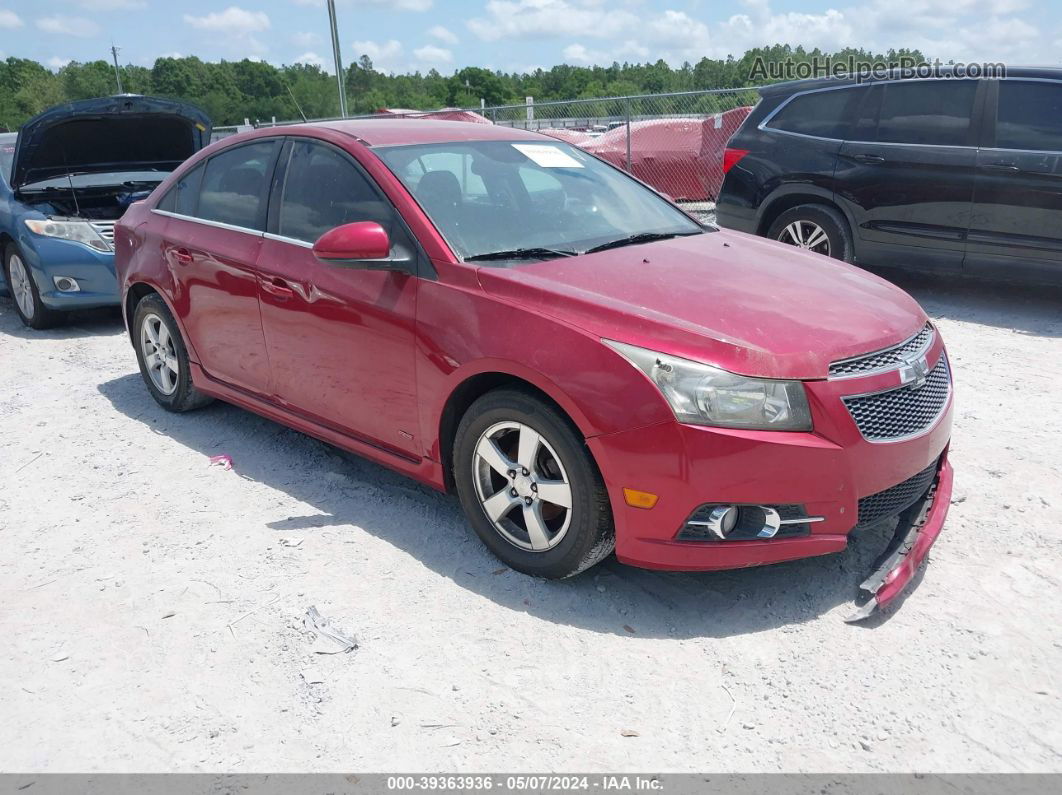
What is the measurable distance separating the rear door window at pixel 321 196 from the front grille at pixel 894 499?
222cm

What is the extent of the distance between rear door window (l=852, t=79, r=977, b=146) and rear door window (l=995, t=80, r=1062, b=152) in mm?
240

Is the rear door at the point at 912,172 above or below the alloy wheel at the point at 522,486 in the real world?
above

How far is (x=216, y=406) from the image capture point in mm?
5711

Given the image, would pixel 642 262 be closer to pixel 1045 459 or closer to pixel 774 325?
pixel 774 325

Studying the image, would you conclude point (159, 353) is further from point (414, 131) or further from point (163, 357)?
point (414, 131)

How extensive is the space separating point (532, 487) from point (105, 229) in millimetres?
5869

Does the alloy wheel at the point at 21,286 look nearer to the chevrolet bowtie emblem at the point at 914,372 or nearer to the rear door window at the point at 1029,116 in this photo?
the chevrolet bowtie emblem at the point at 914,372

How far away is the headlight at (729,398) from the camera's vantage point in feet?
9.70

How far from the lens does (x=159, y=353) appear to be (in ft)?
18.1

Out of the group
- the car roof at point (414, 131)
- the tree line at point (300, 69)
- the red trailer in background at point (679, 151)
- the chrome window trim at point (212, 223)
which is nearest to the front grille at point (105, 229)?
the chrome window trim at point (212, 223)

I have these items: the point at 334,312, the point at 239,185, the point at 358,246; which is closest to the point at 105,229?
the point at 239,185

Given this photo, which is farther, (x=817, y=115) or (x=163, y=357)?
(x=817, y=115)

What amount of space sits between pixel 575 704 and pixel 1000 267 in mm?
5860

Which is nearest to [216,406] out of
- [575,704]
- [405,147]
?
[405,147]
